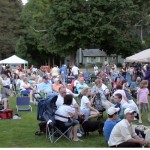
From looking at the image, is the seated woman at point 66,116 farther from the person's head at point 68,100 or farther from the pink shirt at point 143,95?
the pink shirt at point 143,95

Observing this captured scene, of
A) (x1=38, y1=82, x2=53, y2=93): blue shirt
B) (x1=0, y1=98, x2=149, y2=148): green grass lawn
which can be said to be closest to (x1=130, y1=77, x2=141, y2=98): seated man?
(x1=38, y1=82, x2=53, y2=93): blue shirt

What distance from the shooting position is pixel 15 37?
72.4 metres

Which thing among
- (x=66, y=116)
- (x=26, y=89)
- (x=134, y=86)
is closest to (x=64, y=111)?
(x=66, y=116)

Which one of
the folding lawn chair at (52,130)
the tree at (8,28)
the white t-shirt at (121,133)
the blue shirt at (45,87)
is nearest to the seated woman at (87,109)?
the folding lawn chair at (52,130)

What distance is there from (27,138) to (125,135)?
3363 mm

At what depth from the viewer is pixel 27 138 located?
1014 cm

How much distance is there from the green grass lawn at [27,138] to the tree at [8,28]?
59398 millimetres

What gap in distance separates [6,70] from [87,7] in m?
26.7

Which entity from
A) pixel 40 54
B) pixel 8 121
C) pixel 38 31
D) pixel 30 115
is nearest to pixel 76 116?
pixel 8 121

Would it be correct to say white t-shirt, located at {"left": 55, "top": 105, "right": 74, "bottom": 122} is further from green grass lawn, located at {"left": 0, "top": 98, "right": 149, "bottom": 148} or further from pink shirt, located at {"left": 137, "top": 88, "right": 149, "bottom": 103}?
pink shirt, located at {"left": 137, "top": 88, "right": 149, "bottom": 103}

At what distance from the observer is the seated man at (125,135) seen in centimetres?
766

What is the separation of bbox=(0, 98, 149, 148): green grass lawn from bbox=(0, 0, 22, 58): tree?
5940cm

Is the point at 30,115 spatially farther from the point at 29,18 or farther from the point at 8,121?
the point at 29,18

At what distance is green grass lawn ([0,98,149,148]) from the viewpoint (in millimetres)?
9305
